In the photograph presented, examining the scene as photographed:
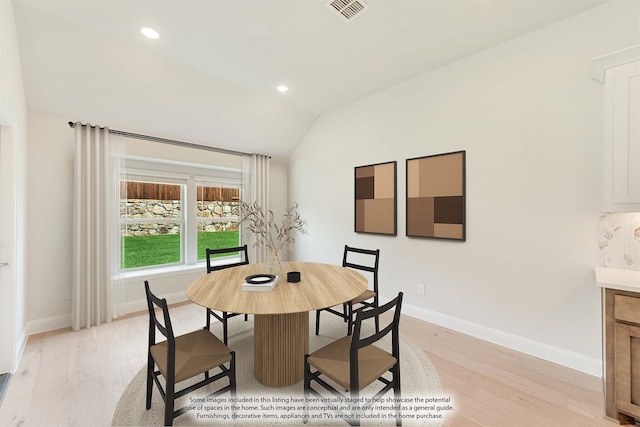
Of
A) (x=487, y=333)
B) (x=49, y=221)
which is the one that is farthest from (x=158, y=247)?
(x=487, y=333)

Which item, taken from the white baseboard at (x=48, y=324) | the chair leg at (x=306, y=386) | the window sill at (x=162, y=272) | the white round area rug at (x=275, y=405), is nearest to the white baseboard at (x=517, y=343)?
the white round area rug at (x=275, y=405)

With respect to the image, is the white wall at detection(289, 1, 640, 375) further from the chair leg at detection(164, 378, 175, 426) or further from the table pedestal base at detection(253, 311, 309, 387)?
the chair leg at detection(164, 378, 175, 426)

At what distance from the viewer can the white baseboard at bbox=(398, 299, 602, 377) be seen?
211 centimetres

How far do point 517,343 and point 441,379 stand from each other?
95 centimetres

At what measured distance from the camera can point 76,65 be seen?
2508 millimetres

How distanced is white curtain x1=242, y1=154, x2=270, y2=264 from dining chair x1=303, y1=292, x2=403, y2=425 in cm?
309

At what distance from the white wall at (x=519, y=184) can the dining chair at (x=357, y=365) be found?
1.58 meters

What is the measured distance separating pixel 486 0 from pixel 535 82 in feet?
2.78

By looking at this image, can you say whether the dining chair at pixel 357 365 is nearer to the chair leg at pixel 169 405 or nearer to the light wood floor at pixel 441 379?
the light wood floor at pixel 441 379

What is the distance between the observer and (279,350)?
1.96m

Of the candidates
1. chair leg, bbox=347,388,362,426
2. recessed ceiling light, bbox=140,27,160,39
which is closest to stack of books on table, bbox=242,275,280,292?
chair leg, bbox=347,388,362,426

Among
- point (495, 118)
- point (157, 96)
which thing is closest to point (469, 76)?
point (495, 118)

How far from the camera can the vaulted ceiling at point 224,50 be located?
205 centimetres

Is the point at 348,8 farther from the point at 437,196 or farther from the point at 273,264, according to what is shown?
the point at 273,264
